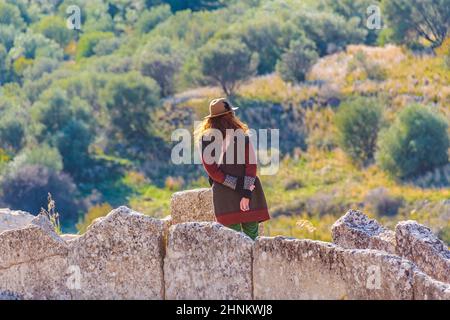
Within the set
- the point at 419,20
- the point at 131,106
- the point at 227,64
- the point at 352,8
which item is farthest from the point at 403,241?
the point at 352,8

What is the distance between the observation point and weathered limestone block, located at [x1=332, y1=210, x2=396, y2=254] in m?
9.04

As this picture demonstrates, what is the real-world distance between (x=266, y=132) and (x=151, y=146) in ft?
19.6

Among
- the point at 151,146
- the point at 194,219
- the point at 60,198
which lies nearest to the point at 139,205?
the point at 60,198

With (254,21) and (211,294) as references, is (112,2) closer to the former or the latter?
(254,21)

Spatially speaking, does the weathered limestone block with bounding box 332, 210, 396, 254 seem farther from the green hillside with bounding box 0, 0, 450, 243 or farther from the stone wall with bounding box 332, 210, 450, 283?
the green hillside with bounding box 0, 0, 450, 243

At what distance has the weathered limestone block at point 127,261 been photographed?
8.31 meters

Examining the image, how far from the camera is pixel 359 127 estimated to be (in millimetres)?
64250

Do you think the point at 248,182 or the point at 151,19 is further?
the point at 151,19

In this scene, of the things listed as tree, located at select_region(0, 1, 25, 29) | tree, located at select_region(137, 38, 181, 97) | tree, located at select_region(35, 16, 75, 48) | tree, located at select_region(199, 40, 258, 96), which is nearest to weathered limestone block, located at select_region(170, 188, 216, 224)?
tree, located at select_region(199, 40, 258, 96)


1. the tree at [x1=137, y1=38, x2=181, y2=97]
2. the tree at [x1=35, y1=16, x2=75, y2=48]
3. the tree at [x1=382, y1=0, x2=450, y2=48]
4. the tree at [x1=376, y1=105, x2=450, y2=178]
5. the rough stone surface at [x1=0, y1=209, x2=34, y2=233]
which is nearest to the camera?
the rough stone surface at [x1=0, y1=209, x2=34, y2=233]

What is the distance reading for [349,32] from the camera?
81.8m

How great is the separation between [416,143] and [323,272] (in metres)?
51.4

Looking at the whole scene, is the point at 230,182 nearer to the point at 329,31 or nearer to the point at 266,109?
the point at 266,109

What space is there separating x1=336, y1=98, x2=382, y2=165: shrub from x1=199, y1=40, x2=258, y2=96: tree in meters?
11.6
